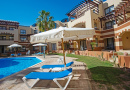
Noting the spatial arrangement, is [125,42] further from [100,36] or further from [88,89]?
[88,89]

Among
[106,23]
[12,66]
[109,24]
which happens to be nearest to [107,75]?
[12,66]

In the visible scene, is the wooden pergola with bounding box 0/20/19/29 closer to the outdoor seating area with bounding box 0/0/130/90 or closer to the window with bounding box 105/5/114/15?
the outdoor seating area with bounding box 0/0/130/90

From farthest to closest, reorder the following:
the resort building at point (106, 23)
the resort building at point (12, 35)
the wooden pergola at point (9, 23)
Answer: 1. the wooden pergola at point (9, 23)
2. the resort building at point (12, 35)
3. the resort building at point (106, 23)

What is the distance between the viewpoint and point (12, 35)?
95.2ft

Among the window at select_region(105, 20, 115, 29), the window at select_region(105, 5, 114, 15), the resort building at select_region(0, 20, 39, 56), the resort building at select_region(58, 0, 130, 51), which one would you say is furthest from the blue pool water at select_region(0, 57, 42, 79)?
the window at select_region(105, 5, 114, 15)

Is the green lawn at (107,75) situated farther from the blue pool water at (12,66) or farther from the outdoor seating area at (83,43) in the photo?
the blue pool water at (12,66)

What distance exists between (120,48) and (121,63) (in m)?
11.3

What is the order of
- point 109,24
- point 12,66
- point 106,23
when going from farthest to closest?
1. point 106,23
2. point 109,24
3. point 12,66

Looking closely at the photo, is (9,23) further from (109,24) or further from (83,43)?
(109,24)

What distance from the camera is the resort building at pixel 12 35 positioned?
2731 cm

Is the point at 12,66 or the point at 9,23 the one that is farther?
the point at 9,23

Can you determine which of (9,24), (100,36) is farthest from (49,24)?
(9,24)

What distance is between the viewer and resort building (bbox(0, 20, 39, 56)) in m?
27.3

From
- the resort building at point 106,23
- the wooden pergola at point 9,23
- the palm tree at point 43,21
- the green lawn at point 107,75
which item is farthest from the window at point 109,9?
A: the wooden pergola at point 9,23
